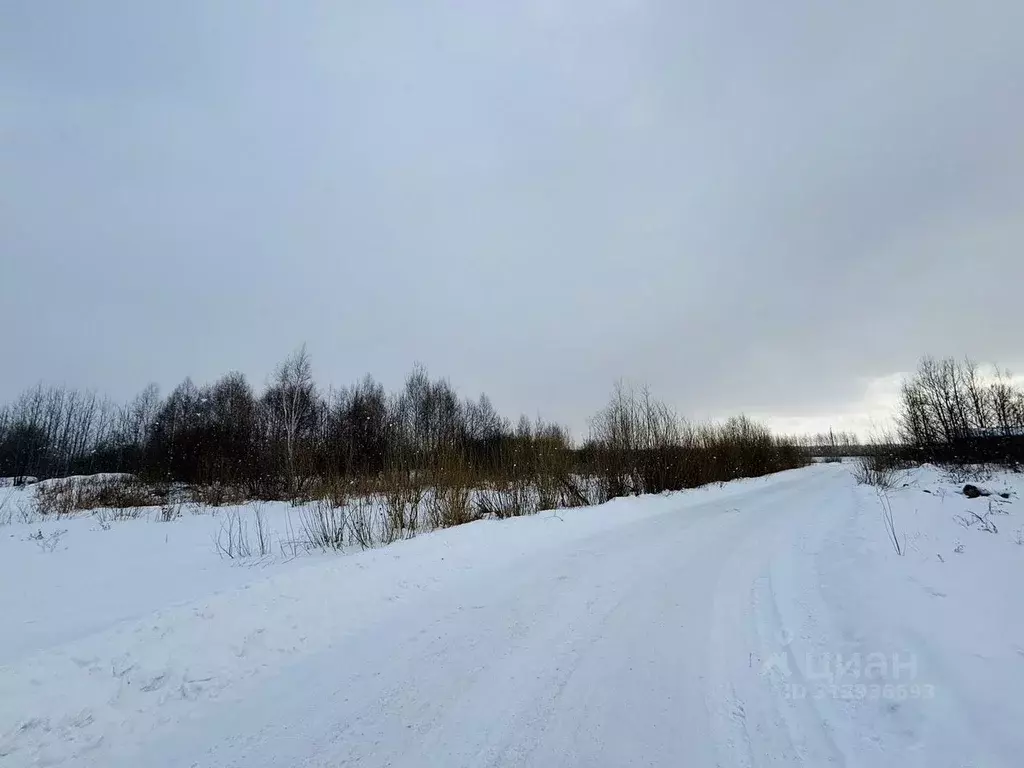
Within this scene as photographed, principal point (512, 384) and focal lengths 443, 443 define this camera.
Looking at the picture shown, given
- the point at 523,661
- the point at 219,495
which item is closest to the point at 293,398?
the point at 219,495

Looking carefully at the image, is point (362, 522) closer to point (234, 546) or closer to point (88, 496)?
point (234, 546)

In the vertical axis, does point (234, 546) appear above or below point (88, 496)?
below

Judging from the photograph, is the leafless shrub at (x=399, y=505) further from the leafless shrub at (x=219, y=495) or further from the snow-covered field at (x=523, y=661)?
the leafless shrub at (x=219, y=495)

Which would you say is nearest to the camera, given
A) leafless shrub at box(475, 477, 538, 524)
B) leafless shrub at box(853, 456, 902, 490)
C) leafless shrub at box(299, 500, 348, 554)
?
leafless shrub at box(299, 500, 348, 554)

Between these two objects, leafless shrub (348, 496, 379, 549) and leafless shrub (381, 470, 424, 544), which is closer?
leafless shrub (348, 496, 379, 549)

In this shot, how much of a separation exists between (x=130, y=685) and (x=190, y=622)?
35.1 inches

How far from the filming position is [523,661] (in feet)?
12.6

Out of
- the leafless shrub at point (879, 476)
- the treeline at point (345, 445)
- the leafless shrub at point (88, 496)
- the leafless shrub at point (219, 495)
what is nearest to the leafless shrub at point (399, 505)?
the treeline at point (345, 445)

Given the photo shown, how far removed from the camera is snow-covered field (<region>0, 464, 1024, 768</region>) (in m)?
2.71

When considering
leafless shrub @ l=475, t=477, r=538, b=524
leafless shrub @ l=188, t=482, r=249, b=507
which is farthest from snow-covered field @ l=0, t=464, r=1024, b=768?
leafless shrub @ l=188, t=482, r=249, b=507

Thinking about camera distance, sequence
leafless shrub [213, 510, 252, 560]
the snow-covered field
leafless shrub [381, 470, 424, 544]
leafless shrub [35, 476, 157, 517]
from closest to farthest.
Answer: the snow-covered field < leafless shrub [213, 510, 252, 560] < leafless shrub [381, 470, 424, 544] < leafless shrub [35, 476, 157, 517]

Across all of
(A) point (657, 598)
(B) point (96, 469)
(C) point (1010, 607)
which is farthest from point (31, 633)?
(B) point (96, 469)

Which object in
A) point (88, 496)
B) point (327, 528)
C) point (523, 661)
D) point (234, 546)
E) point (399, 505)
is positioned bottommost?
point (523, 661)

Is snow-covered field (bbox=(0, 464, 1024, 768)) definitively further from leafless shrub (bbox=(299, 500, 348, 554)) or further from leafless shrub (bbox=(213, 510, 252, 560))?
leafless shrub (bbox=(299, 500, 348, 554))
